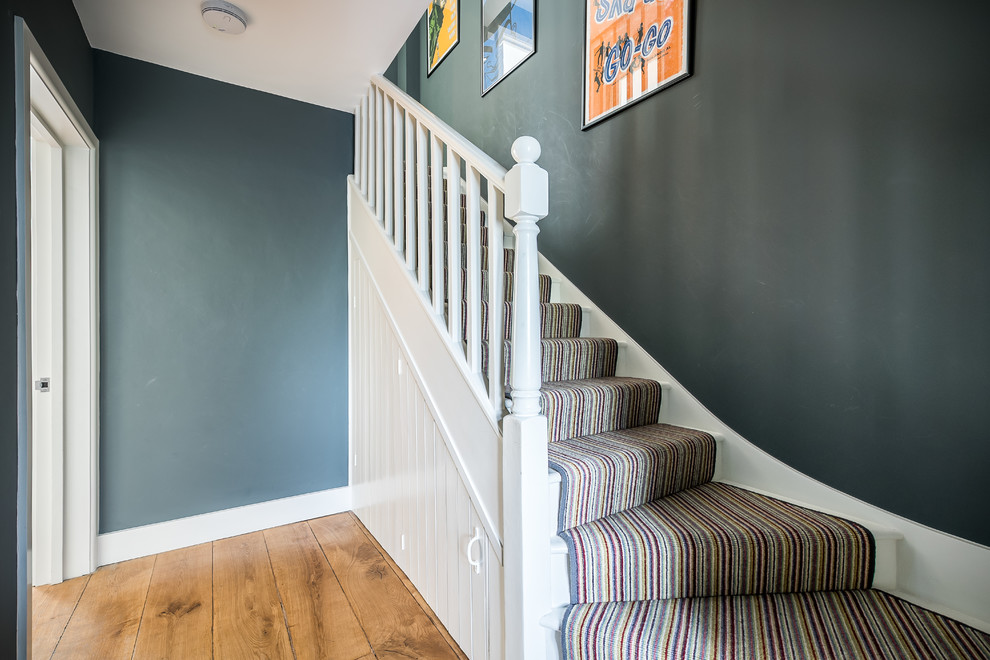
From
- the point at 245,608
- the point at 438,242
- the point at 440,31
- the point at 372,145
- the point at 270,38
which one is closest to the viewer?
the point at 438,242

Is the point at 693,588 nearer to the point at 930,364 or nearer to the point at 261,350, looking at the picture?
the point at 930,364

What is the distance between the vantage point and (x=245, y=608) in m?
1.76

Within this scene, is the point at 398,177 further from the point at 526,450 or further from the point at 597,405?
the point at 526,450

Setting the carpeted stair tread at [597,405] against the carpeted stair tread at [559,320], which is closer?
the carpeted stair tread at [597,405]

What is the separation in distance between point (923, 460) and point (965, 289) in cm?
45

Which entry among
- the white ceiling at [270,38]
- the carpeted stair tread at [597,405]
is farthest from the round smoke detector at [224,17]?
the carpeted stair tread at [597,405]

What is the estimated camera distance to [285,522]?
2.52m

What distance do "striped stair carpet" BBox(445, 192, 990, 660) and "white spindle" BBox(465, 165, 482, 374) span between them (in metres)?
0.28

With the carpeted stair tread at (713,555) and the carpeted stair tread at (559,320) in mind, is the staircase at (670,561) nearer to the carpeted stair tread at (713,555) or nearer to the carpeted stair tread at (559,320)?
the carpeted stair tread at (713,555)

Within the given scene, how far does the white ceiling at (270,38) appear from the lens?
1.81m

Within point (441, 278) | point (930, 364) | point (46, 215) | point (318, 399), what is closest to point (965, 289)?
point (930, 364)

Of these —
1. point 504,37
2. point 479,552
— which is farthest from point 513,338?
point 504,37

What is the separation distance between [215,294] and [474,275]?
63.9 inches

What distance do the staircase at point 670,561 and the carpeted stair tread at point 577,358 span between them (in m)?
0.26
